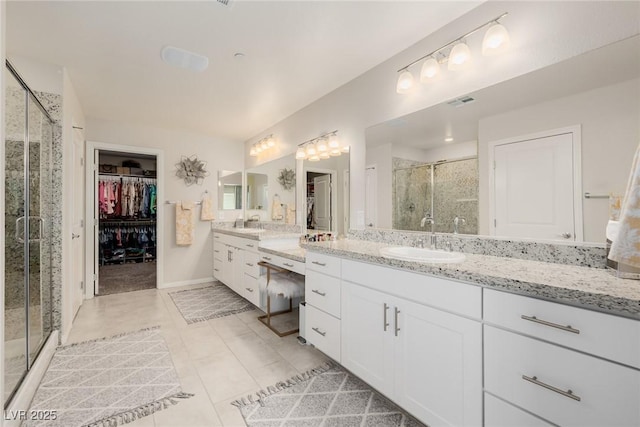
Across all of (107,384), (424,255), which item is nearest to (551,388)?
(424,255)

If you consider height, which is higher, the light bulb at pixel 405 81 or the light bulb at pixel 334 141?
the light bulb at pixel 405 81

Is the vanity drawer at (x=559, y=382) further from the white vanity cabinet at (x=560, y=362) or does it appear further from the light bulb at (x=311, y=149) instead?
the light bulb at (x=311, y=149)

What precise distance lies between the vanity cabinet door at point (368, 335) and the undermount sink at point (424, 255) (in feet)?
0.78

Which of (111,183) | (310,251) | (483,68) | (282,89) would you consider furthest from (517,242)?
(111,183)

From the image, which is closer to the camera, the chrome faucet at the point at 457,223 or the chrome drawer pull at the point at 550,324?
the chrome drawer pull at the point at 550,324

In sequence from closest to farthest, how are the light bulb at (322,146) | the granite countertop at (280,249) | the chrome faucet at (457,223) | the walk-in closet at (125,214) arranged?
the chrome faucet at (457,223) < the granite countertop at (280,249) < the light bulb at (322,146) < the walk-in closet at (125,214)

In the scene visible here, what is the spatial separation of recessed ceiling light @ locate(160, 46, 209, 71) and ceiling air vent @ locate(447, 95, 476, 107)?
1.96 m

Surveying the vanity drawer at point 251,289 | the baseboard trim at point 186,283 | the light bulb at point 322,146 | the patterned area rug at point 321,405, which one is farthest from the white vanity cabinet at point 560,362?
the baseboard trim at point 186,283

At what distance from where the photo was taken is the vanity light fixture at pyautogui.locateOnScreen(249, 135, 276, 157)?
3.96m

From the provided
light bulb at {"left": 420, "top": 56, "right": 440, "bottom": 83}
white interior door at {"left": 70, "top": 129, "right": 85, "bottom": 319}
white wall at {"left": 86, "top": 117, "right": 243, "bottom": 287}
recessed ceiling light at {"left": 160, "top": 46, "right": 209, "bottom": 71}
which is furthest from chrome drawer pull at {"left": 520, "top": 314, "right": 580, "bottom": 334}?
white wall at {"left": 86, "top": 117, "right": 243, "bottom": 287}

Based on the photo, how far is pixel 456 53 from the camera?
1734 mm

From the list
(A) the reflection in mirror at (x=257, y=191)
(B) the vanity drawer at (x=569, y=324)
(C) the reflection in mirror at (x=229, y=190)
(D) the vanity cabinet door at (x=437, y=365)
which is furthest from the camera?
(C) the reflection in mirror at (x=229, y=190)

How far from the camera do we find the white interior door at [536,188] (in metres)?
1.40

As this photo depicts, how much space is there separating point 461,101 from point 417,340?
1.47m
